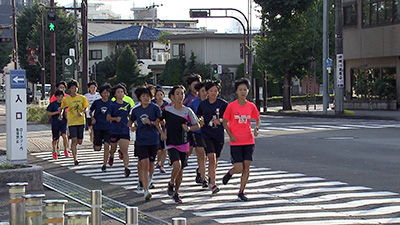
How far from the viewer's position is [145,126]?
1055 centimetres

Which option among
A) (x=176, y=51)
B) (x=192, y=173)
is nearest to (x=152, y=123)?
(x=192, y=173)

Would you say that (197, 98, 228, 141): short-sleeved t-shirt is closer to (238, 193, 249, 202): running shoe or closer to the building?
(238, 193, 249, 202): running shoe

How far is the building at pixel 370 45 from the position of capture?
124 ft

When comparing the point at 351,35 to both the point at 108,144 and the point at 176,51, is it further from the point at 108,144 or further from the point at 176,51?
the point at 108,144

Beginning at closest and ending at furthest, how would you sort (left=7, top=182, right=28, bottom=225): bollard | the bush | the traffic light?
(left=7, top=182, right=28, bottom=225): bollard < the traffic light < the bush

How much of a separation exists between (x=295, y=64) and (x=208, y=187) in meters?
32.6

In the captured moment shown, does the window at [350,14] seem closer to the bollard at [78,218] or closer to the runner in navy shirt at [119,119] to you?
the runner in navy shirt at [119,119]

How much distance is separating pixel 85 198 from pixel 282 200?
2947 mm

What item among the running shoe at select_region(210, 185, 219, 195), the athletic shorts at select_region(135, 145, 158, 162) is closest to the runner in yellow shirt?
the athletic shorts at select_region(135, 145, 158, 162)

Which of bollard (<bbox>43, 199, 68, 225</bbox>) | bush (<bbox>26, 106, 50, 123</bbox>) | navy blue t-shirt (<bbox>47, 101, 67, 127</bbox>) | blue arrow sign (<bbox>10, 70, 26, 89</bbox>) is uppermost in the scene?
blue arrow sign (<bbox>10, 70, 26, 89</bbox>)

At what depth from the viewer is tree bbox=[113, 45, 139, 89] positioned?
199ft

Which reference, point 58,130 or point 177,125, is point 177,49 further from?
point 177,125

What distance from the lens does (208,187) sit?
11.4m

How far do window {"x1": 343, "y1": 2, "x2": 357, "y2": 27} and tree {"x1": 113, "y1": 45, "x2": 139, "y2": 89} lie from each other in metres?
23.9
